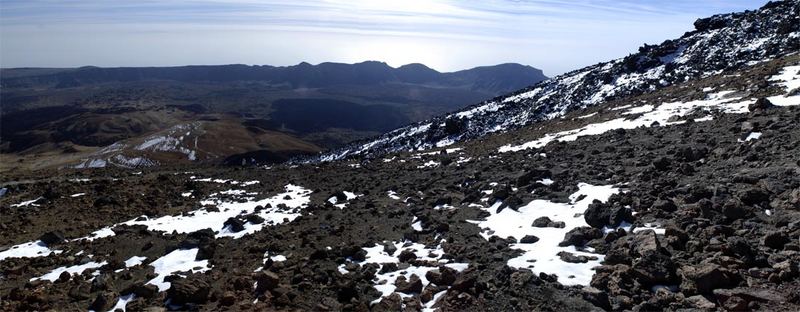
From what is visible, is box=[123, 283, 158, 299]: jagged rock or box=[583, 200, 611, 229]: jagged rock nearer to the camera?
box=[123, 283, 158, 299]: jagged rock

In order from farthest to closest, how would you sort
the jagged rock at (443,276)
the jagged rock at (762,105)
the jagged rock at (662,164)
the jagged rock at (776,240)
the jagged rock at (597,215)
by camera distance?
the jagged rock at (762,105)
the jagged rock at (662,164)
the jagged rock at (597,215)
the jagged rock at (443,276)
the jagged rock at (776,240)

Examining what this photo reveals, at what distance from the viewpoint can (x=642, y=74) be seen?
47.7 meters

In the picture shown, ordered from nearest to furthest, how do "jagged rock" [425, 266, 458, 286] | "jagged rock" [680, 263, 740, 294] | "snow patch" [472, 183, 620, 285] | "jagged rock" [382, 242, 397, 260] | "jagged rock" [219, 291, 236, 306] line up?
"jagged rock" [680, 263, 740, 294] → "snow patch" [472, 183, 620, 285] → "jagged rock" [425, 266, 458, 286] → "jagged rock" [219, 291, 236, 306] → "jagged rock" [382, 242, 397, 260]

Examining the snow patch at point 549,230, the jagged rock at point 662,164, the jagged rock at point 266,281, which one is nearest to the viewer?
the snow patch at point 549,230

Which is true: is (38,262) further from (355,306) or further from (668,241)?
(668,241)

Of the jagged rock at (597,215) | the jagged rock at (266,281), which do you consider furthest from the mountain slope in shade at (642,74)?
the jagged rock at (266,281)

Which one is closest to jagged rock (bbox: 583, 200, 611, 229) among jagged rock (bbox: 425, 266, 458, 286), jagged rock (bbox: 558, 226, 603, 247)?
jagged rock (bbox: 558, 226, 603, 247)

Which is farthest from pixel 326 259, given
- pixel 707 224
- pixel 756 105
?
pixel 756 105

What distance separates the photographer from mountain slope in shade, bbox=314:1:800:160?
41562 millimetres

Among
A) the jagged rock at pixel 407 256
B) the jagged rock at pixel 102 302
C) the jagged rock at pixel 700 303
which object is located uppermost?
the jagged rock at pixel 700 303

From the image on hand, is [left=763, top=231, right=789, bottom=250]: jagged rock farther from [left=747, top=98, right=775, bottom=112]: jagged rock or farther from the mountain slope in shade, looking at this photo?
the mountain slope in shade

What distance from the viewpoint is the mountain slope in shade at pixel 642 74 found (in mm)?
→ 41562

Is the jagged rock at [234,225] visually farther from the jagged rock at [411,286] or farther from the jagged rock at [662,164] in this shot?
the jagged rock at [662,164]

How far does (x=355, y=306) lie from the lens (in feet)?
29.5
